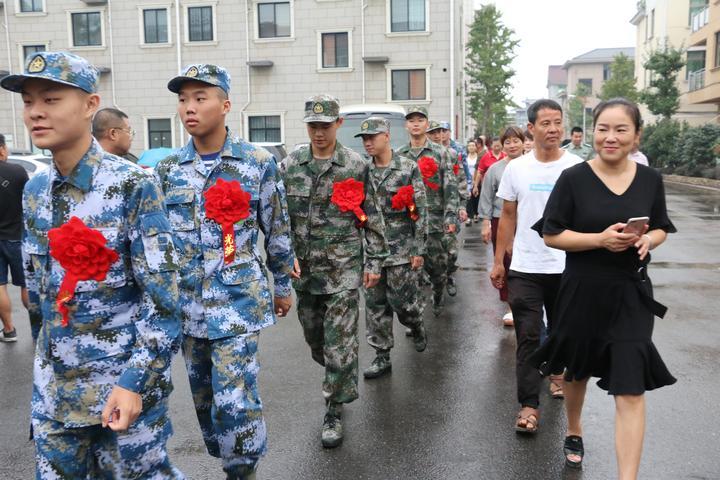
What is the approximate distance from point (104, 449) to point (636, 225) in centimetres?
260

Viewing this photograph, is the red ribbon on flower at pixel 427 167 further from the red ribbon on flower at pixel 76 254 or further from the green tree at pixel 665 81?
the green tree at pixel 665 81

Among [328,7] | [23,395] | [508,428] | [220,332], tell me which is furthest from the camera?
[328,7]

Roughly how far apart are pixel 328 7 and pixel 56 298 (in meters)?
31.3

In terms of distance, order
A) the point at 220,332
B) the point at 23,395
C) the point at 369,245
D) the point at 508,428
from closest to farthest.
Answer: the point at 220,332
the point at 508,428
the point at 369,245
the point at 23,395

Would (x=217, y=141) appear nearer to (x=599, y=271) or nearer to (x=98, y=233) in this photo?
(x=98, y=233)

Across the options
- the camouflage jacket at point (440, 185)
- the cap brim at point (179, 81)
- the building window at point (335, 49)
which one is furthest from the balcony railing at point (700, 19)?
the cap brim at point (179, 81)

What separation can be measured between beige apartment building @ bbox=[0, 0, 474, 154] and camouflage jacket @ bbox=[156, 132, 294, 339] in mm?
28648

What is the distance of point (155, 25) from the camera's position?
3278cm

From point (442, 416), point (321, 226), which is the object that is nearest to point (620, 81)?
point (442, 416)

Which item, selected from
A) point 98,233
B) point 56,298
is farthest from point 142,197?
point 56,298

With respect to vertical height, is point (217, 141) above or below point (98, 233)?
above

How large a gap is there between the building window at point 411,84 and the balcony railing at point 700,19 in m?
16.4

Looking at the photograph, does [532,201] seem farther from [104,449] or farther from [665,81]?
[665,81]

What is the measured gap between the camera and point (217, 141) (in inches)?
144
